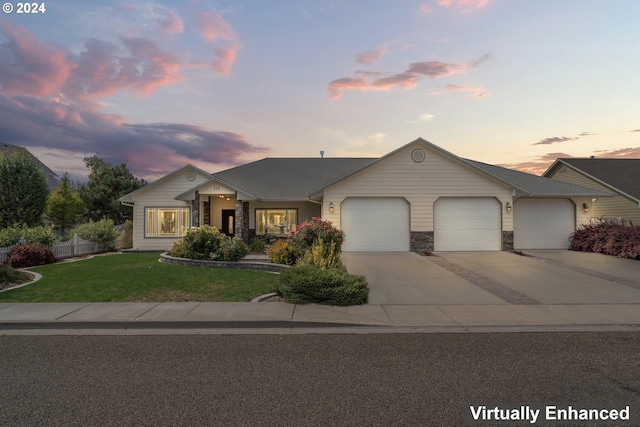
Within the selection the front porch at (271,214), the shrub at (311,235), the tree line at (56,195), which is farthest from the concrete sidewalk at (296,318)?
the tree line at (56,195)

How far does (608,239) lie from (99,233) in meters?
28.8

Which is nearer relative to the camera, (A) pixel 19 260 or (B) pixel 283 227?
(A) pixel 19 260

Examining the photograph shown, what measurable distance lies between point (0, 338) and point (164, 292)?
352cm

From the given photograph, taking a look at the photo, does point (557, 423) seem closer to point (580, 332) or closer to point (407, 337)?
point (407, 337)

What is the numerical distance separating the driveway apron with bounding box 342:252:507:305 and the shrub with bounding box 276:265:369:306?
58 centimetres

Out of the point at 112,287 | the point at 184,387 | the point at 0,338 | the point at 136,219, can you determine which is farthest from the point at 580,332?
the point at 136,219

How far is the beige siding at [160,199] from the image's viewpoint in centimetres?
2211

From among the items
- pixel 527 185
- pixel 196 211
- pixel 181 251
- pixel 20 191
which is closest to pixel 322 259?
pixel 181 251

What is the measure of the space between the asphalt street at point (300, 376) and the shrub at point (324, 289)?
1.97 meters

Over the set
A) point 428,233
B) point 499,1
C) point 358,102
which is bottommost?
point 428,233

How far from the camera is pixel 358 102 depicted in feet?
64.1

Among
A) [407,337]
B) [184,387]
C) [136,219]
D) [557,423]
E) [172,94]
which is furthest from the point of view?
[136,219]

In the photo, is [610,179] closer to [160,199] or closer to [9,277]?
[160,199]

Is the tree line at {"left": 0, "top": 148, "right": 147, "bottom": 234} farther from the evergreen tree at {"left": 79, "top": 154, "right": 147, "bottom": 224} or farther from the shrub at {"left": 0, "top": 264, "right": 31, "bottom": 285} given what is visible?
the shrub at {"left": 0, "top": 264, "right": 31, "bottom": 285}
